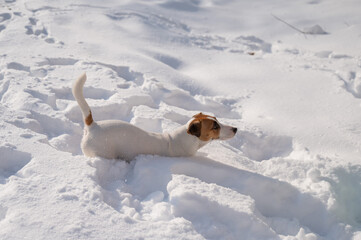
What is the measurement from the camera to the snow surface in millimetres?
2119

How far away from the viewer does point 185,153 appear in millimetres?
2977

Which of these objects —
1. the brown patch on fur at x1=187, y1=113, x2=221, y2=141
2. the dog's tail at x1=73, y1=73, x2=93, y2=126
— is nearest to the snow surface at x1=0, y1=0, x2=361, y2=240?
the brown patch on fur at x1=187, y1=113, x2=221, y2=141

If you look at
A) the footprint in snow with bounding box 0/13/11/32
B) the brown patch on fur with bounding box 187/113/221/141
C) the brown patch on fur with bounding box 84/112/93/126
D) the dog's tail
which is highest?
the dog's tail

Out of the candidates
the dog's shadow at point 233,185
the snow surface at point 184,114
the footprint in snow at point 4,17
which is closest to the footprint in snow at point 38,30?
the snow surface at point 184,114

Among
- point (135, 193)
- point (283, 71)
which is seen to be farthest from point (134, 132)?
point (283, 71)

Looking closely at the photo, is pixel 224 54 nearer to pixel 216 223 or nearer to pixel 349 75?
pixel 349 75

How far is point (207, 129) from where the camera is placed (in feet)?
9.77

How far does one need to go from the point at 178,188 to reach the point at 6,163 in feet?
3.79

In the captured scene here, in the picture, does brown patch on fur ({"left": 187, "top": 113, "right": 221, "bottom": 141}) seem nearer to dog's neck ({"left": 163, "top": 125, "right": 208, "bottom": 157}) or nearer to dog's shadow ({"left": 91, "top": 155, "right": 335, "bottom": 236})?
dog's neck ({"left": 163, "top": 125, "right": 208, "bottom": 157})

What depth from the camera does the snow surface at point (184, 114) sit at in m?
2.12

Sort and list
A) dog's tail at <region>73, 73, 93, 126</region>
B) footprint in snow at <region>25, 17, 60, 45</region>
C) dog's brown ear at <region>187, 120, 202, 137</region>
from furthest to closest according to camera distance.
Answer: footprint in snow at <region>25, 17, 60, 45</region>, dog's brown ear at <region>187, 120, 202, 137</region>, dog's tail at <region>73, 73, 93, 126</region>

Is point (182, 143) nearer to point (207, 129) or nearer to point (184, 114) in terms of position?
point (207, 129)

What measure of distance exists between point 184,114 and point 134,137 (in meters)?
1.09

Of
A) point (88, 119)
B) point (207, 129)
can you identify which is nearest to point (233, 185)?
point (207, 129)
